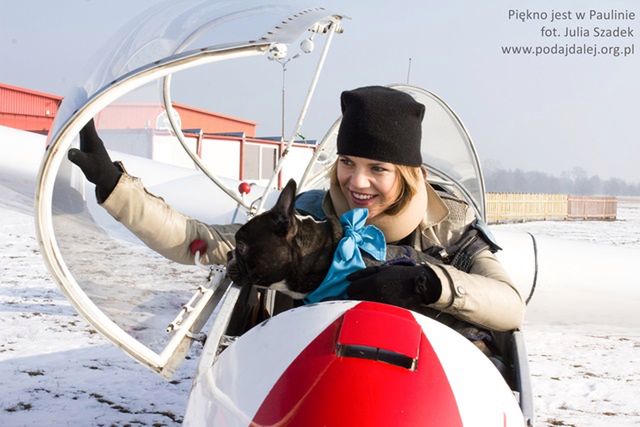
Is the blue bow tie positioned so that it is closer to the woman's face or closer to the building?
the woman's face

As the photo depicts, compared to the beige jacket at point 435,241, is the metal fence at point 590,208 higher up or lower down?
lower down

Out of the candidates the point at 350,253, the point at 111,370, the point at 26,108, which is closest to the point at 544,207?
the point at 26,108

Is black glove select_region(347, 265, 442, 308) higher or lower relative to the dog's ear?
lower

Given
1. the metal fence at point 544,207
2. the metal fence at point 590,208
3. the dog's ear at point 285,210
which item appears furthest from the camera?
the metal fence at point 590,208

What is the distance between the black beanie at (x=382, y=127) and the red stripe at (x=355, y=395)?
3.13 ft

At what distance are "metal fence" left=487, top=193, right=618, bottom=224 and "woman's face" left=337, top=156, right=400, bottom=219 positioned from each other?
73.5 feet

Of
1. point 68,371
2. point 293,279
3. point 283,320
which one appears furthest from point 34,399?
point 283,320

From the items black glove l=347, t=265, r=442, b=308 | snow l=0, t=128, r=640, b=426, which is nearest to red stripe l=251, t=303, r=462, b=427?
black glove l=347, t=265, r=442, b=308

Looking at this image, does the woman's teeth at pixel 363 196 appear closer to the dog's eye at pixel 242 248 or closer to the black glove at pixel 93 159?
the dog's eye at pixel 242 248

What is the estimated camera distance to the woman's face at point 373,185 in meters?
2.19

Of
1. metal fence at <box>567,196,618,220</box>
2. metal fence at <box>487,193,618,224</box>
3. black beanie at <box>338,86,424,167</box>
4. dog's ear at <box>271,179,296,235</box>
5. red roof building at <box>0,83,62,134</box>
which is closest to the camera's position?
dog's ear at <box>271,179,296,235</box>

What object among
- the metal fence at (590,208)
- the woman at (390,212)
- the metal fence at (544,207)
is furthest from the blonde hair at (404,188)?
the metal fence at (590,208)

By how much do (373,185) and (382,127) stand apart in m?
0.20

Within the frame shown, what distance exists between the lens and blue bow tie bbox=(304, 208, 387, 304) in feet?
6.22
